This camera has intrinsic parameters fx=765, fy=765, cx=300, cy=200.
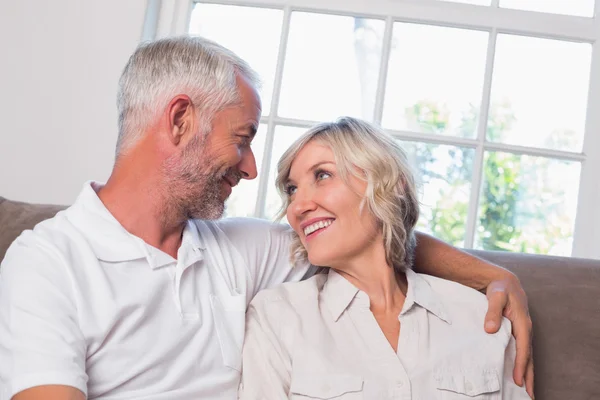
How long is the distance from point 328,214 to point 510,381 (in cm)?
59

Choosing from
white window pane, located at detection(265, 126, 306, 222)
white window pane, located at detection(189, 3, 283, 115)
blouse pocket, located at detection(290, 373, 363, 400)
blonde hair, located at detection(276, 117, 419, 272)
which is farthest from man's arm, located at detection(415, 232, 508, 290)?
white window pane, located at detection(189, 3, 283, 115)

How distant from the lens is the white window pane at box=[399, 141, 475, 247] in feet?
9.76

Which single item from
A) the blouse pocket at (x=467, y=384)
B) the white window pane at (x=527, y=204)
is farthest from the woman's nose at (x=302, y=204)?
the white window pane at (x=527, y=204)

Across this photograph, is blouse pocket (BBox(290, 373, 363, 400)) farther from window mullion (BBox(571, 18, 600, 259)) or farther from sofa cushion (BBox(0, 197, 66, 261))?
window mullion (BBox(571, 18, 600, 259))

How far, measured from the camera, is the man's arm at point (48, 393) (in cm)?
131

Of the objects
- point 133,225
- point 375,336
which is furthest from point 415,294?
point 133,225

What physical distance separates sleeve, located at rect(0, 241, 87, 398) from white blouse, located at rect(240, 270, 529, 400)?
44 centimetres

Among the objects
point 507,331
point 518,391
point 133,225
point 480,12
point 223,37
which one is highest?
point 480,12

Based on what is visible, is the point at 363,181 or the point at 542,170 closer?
the point at 363,181

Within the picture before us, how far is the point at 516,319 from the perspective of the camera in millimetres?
1867

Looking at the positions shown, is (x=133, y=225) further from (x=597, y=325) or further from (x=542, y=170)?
(x=542, y=170)

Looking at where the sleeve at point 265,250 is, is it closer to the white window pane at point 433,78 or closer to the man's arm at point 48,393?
the man's arm at point 48,393

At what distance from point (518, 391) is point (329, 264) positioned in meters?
0.54

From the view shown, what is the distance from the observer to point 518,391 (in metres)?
1.82
